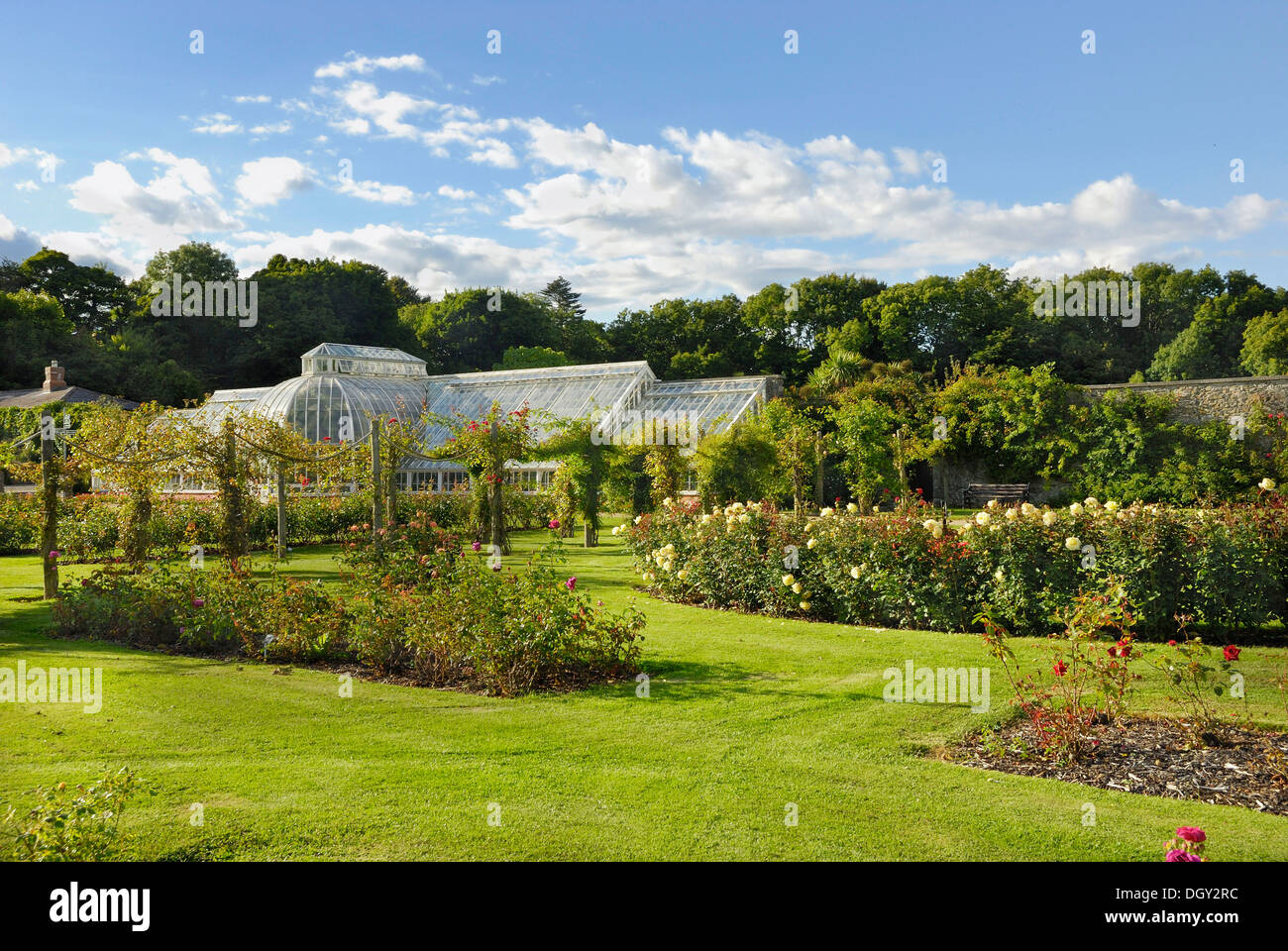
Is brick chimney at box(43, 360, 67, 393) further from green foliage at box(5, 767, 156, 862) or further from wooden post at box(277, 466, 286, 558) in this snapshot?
green foliage at box(5, 767, 156, 862)

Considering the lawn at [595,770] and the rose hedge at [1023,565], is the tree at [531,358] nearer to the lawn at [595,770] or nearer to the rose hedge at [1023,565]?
the rose hedge at [1023,565]

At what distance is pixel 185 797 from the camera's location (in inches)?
180

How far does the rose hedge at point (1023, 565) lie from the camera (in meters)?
7.83

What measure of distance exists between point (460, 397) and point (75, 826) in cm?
3303

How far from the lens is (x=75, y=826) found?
128 inches

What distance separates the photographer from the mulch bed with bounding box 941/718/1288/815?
14.7 ft

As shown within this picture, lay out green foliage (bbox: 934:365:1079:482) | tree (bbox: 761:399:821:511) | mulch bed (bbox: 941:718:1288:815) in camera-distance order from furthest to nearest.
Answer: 1. green foliage (bbox: 934:365:1079:482)
2. tree (bbox: 761:399:821:511)
3. mulch bed (bbox: 941:718:1288:815)

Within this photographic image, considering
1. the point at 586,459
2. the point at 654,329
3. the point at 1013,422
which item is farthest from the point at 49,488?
the point at 654,329

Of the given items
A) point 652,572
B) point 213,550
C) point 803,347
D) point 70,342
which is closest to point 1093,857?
point 652,572

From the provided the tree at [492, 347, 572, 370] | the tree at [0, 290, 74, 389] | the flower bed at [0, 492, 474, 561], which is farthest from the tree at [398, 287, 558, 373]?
the flower bed at [0, 492, 474, 561]

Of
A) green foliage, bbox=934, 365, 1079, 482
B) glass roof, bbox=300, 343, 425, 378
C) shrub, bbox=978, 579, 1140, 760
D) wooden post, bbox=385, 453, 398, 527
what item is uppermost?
glass roof, bbox=300, 343, 425, 378

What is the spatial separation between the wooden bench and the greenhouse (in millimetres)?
6468

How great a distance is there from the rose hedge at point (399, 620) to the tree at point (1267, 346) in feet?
132
